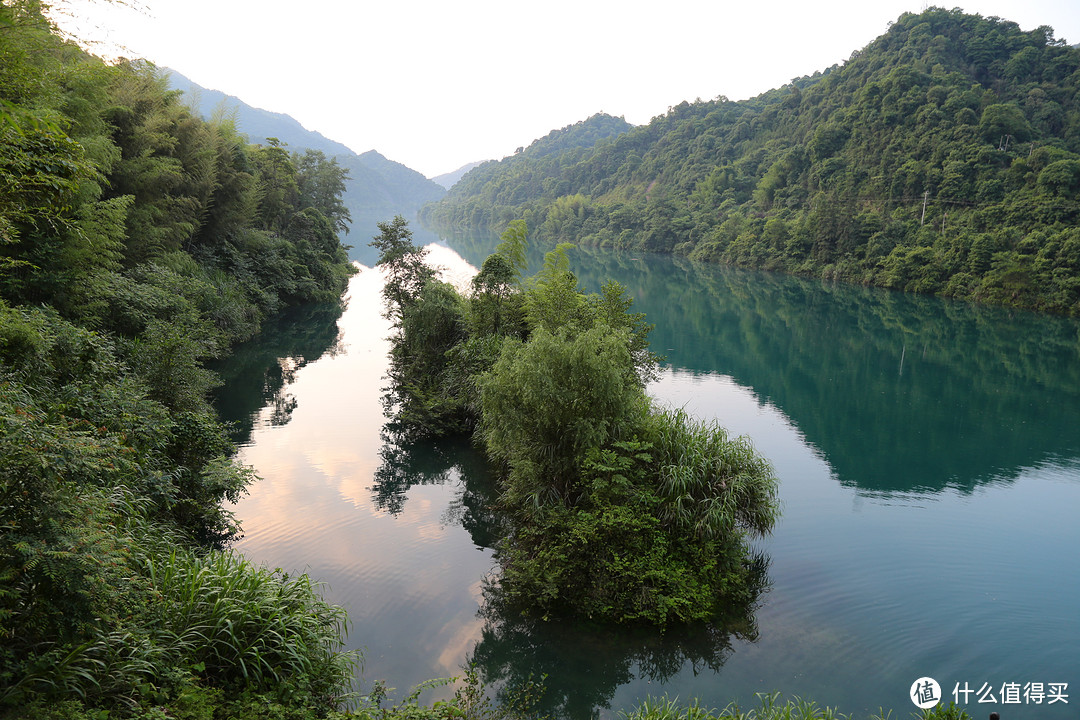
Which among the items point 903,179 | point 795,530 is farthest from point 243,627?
point 903,179

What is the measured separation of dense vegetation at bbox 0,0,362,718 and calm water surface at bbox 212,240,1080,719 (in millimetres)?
1702

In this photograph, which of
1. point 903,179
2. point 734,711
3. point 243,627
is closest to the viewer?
point 243,627

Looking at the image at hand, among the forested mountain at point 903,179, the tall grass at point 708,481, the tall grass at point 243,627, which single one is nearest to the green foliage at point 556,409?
the tall grass at point 708,481

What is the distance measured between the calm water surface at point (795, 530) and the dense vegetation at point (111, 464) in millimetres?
1702

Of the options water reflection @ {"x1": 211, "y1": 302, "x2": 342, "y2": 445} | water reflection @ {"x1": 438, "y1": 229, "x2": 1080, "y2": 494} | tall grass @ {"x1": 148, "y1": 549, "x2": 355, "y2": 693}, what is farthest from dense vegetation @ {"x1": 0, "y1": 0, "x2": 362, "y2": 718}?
water reflection @ {"x1": 438, "y1": 229, "x2": 1080, "y2": 494}

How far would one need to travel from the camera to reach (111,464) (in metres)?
7.06

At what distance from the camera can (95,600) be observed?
480 cm

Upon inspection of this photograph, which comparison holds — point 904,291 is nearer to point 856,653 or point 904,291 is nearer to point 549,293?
point 549,293

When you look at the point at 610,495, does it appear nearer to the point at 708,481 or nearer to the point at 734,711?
the point at 708,481

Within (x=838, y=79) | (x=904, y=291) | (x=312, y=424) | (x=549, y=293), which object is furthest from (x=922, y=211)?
(x=312, y=424)

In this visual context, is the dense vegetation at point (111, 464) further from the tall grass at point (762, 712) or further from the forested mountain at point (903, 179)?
the forested mountain at point (903, 179)

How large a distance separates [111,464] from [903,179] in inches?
2497

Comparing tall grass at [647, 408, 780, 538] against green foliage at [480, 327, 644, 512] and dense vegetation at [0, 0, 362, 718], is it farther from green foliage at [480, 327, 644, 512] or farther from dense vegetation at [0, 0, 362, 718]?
dense vegetation at [0, 0, 362, 718]

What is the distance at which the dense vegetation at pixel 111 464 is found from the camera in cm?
461
